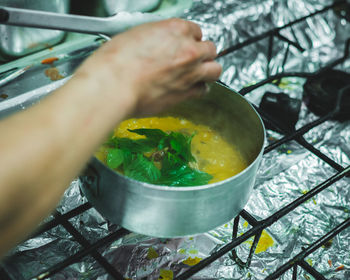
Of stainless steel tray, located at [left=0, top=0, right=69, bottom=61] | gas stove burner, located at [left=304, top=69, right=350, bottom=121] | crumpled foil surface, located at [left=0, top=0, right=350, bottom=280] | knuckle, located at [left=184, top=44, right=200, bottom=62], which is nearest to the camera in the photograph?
knuckle, located at [left=184, top=44, right=200, bottom=62]

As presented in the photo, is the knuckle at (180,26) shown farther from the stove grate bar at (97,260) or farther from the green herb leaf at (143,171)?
the stove grate bar at (97,260)

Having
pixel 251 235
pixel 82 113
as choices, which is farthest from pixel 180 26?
pixel 251 235

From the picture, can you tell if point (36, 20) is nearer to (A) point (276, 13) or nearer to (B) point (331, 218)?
(B) point (331, 218)

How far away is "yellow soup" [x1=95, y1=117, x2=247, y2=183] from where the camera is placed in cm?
63

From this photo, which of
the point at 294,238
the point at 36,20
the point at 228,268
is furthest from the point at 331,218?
the point at 36,20

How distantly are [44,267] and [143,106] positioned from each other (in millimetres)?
349

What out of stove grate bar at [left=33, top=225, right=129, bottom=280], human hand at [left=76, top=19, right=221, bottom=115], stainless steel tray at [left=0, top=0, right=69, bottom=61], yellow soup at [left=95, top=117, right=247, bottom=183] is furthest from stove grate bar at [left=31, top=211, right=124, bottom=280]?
stainless steel tray at [left=0, top=0, right=69, bottom=61]

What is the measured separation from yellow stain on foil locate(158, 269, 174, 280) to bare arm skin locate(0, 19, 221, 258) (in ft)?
1.02

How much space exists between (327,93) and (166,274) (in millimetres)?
566

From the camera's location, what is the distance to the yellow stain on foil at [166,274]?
644mm

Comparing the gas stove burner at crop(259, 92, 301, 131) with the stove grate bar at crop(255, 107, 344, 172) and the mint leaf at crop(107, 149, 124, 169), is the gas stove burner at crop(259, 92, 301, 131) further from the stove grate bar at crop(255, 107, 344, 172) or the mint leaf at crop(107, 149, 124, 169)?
the mint leaf at crop(107, 149, 124, 169)

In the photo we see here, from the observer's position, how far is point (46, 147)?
0.33 meters

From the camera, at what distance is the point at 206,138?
2.32 ft

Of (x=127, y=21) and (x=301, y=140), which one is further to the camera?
(x=301, y=140)
